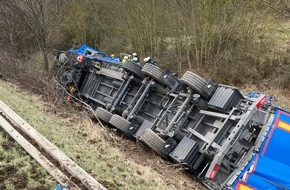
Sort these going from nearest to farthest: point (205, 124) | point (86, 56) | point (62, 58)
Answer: point (205, 124)
point (86, 56)
point (62, 58)

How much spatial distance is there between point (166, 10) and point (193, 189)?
362 inches

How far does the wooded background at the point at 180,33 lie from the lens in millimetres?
10391

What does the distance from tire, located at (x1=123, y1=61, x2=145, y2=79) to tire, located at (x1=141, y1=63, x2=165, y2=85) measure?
0.44 m

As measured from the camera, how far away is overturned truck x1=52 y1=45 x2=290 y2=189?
14.1 feet

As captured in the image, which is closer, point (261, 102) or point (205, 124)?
point (261, 102)

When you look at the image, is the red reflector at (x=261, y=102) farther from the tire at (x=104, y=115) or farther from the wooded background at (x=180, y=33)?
the wooded background at (x=180, y=33)

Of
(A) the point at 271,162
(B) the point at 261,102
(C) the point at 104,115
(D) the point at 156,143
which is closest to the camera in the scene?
(A) the point at 271,162

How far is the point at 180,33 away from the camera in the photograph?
12.5 metres

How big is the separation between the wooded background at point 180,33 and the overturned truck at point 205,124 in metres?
3.47

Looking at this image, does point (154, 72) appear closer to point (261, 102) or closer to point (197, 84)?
point (197, 84)

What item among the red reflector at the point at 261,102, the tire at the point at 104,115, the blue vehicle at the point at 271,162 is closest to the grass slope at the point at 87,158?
the tire at the point at 104,115

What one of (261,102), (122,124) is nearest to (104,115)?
(122,124)

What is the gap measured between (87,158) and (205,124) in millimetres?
2096

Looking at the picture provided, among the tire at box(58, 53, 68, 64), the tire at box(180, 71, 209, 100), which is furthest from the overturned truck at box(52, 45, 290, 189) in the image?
the tire at box(58, 53, 68, 64)
